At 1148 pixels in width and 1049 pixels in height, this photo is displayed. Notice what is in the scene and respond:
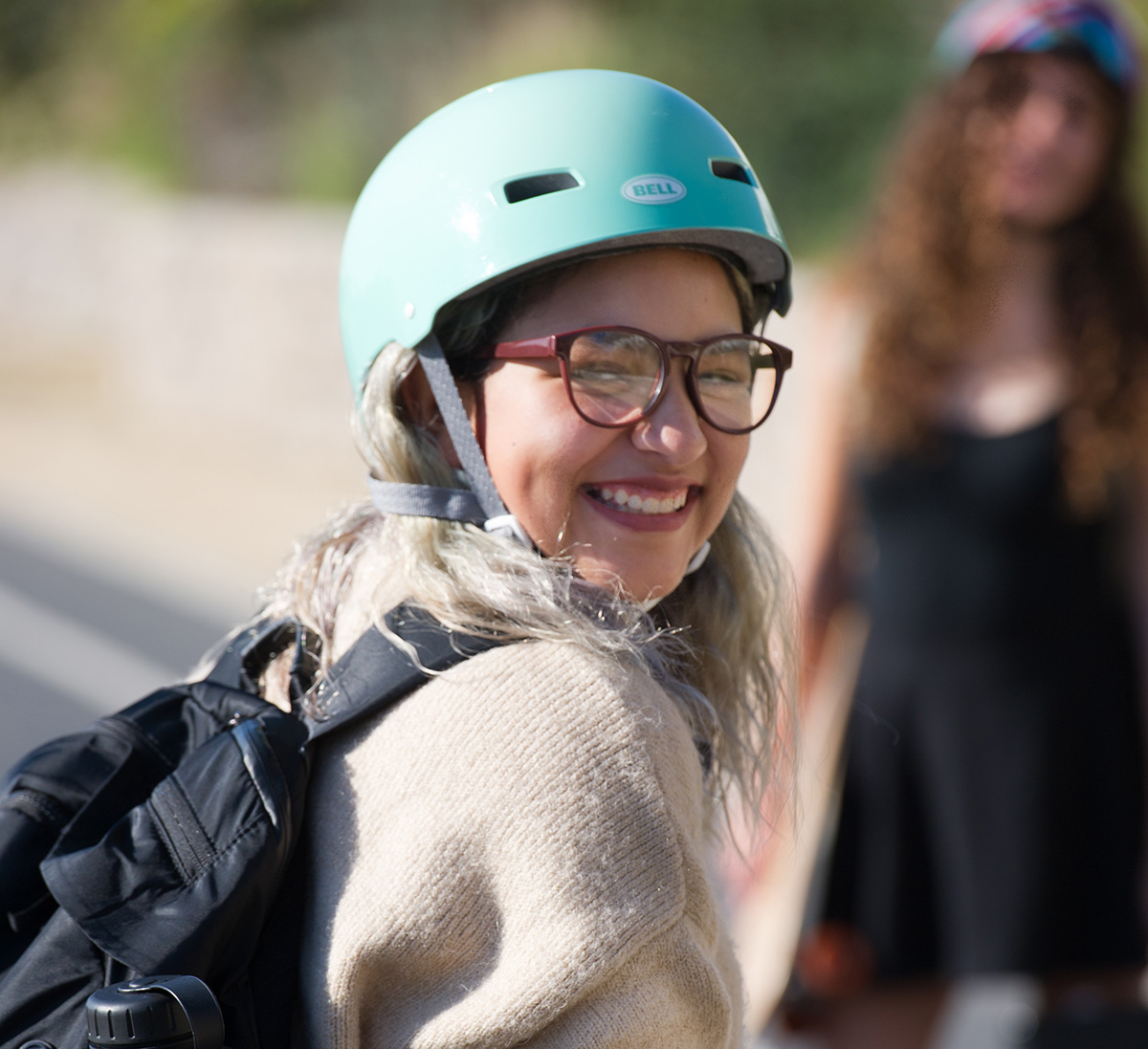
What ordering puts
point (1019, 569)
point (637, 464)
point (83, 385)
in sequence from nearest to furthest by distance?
point (637, 464) → point (1019, 569) → point (83, 385)

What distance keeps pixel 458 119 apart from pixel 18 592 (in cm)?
758

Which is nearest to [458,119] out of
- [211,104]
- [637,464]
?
[637,464]

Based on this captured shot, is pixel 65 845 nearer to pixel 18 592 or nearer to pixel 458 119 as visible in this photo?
pixel 458 119

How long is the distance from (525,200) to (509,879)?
0.86 m

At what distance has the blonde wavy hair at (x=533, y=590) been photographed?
1756 mm

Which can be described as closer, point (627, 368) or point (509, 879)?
point (509, 879)

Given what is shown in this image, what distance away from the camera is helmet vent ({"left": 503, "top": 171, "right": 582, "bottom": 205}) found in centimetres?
183

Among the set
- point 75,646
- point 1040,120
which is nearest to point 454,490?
point 1040,120

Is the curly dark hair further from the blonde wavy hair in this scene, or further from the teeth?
the teeth

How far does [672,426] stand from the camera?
1816 millimetres

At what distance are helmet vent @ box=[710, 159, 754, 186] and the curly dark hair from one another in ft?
5.80

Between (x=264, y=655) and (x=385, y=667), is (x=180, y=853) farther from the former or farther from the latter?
(x=264, y=655)

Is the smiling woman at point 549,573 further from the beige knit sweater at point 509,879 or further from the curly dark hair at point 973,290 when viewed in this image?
the curly dark hair at point 973,290

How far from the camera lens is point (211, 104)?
768 inches
